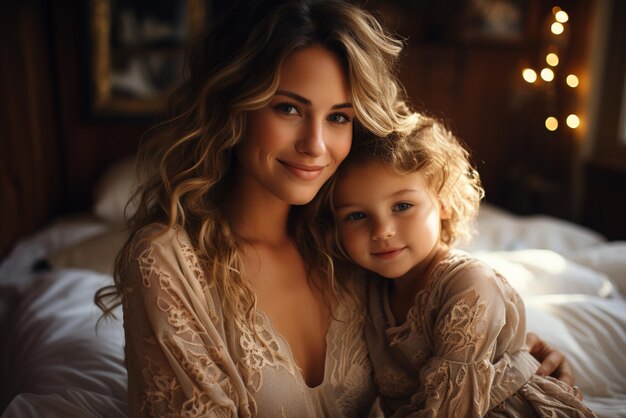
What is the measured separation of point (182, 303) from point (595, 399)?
1.10m

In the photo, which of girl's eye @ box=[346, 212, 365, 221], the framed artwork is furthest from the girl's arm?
the framed artwork

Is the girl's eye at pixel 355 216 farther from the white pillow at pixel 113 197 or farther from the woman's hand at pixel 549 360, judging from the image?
the white pillow at pixel 113 197

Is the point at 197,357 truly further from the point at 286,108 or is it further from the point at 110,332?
the point at 110,332

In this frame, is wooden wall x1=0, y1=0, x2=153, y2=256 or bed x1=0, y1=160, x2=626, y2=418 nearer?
bed x1=0, y1=160, x2=626, y2=418

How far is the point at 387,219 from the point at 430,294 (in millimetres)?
203

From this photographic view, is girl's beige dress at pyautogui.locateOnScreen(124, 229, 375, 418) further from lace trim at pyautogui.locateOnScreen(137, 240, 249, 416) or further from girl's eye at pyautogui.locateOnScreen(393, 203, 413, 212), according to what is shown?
girl's eye at pyautogui.locateOnScreen(393, 203, 413, 212)

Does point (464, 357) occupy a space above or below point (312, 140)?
below

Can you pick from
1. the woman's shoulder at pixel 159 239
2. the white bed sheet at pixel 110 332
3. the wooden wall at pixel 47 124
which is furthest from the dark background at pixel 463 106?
the woman's shoulder at pixel 159 239

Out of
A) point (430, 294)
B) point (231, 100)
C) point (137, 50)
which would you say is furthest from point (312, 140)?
point (137, 50)

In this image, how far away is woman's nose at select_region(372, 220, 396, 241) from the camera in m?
1.33

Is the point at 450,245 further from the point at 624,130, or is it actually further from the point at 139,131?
the point at 139,131

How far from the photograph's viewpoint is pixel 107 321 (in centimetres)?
184

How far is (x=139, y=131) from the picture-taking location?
12.5 feet

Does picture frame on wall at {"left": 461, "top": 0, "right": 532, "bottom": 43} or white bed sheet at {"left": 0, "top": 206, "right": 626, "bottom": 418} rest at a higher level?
picture frame on wall at {"left": 461, "top": 0, "right": 532, "bottom": 43}
